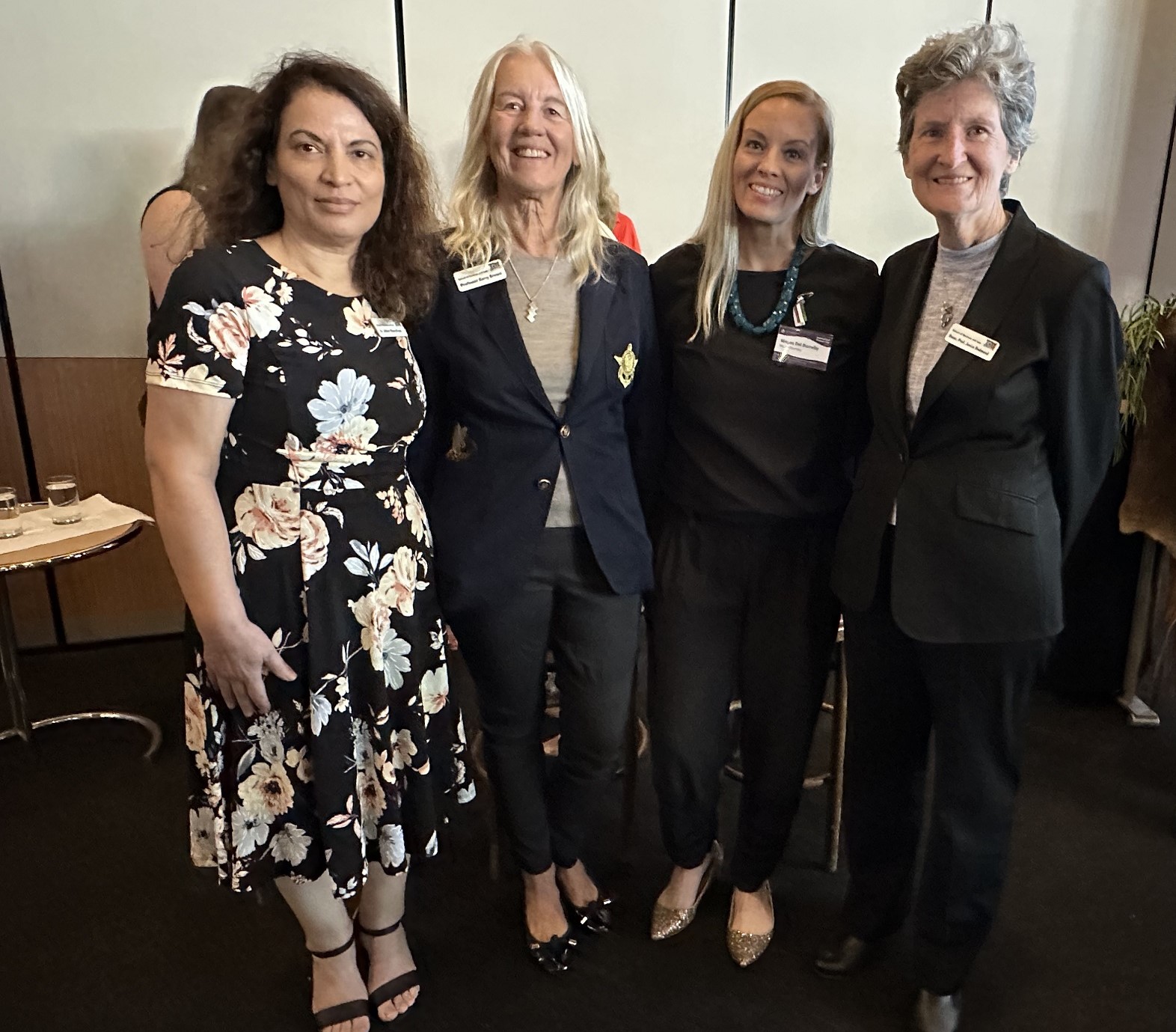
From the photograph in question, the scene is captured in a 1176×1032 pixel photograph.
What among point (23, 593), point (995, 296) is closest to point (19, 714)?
point (23, 593)

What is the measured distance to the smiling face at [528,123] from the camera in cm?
154

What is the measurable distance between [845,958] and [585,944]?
0.56 m

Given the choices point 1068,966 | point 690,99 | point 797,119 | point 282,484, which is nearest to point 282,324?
point 282,484

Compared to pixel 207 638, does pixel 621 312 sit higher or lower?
higher

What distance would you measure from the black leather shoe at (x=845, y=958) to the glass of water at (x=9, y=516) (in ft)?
7.71

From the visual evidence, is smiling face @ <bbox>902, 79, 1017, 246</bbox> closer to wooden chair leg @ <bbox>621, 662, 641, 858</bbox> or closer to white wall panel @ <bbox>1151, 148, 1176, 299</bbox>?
wooden chair leg @ <bbox>621, 662, 641, 858</bbox>

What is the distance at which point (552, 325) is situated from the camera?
1.61 metres

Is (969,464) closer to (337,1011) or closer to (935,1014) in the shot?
(935,1014)

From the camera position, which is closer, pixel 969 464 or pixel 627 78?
pixel 969 464

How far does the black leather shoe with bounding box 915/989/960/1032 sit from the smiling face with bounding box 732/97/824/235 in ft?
4.98

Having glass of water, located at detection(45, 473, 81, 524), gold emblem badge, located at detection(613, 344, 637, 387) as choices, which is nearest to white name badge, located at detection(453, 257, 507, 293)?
gold emblem badge, located at detection(613, 344, 637, 387)

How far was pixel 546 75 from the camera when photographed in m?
1.55

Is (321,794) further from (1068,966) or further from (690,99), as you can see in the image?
(690,99)

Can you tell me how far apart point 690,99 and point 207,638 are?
2.96m
